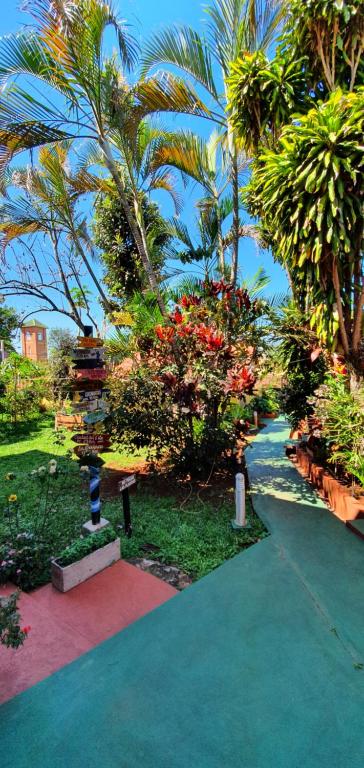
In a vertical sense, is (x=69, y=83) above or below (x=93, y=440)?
above

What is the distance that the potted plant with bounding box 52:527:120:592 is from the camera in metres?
3.07

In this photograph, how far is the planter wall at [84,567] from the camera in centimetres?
305

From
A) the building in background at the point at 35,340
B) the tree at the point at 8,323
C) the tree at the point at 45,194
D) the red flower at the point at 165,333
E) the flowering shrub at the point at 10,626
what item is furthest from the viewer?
the building in background at the point at 35,340

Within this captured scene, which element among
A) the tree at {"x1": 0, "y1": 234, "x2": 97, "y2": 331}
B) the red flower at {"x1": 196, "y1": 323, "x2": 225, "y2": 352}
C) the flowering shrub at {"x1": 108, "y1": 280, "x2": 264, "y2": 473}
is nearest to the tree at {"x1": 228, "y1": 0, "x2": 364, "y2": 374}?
the flowering shrub at {"x1": 108, "y1": 280, "x2": 264, "y2": 473}

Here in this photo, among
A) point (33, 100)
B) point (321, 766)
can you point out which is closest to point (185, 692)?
point (321, 766)

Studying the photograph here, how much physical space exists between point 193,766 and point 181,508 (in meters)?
3.04

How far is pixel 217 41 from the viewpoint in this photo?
550 cm

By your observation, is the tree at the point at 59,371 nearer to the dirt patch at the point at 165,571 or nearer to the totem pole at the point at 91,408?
the totem pole at the point at 91,408

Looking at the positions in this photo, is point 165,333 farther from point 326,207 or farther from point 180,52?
A: point 180,52

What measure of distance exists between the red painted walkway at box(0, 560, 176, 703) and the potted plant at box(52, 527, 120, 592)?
64 millimetres

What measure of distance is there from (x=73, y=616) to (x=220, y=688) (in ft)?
4.12

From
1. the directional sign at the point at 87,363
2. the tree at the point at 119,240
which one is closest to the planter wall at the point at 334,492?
the directional sign at the point at 87,363

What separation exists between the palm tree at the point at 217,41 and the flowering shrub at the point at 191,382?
2970 mm

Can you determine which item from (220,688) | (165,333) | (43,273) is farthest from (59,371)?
(220,688)
